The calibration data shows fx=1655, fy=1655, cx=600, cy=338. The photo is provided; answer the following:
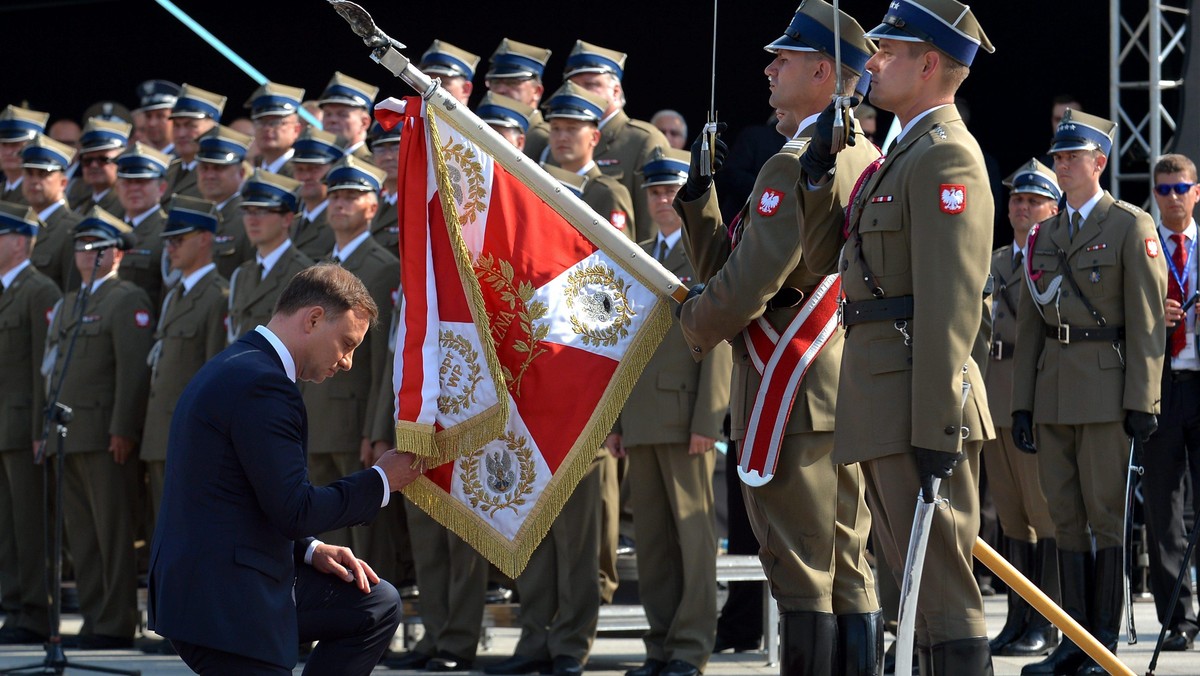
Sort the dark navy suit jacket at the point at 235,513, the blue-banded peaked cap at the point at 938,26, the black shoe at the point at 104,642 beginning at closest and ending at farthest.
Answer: the dark navy suit jacket at the point at 235,513 → the blue-banded peaked cap at the point at 938,26 → the black shoe at the point at 104,642

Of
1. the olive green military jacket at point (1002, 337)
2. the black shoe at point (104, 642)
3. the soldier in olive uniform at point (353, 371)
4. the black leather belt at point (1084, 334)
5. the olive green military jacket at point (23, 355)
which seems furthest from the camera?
the olive green military jacket at point (23, 355)

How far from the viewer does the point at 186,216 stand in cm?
843

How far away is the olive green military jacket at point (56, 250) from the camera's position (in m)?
Answer: 9.84

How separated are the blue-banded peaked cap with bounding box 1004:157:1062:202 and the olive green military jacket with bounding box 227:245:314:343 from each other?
3.42 metres

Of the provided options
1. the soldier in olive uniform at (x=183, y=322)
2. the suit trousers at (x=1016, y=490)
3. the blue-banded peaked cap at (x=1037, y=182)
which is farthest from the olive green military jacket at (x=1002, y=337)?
the soldier in olive uniform at (x=183, y=322)

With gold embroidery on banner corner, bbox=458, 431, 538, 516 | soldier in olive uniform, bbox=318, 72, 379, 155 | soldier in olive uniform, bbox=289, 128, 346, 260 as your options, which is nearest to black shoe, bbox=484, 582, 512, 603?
soldier in olive uniform, bbox=289, 128, 346, 260

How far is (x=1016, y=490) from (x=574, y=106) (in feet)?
9.04

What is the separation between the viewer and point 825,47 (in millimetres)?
4809

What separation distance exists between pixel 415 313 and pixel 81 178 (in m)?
7.24

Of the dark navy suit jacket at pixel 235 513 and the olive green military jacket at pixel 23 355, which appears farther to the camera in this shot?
the olive green military jacket at pixel 23 355

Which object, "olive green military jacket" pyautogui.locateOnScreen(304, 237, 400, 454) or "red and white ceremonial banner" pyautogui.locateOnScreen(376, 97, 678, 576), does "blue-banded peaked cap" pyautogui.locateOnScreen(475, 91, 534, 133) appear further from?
"red and white ceremonial banner" pyautogui.locateOnScreen(376, 97, 678, 576)

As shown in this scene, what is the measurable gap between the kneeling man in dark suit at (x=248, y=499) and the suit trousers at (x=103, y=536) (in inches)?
169

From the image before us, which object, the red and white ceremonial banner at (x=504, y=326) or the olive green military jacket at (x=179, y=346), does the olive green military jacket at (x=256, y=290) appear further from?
the red and white ceremonial banner at (x=504, y=326)

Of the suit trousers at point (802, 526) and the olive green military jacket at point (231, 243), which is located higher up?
the olive green military jacket at point (231, 243)
